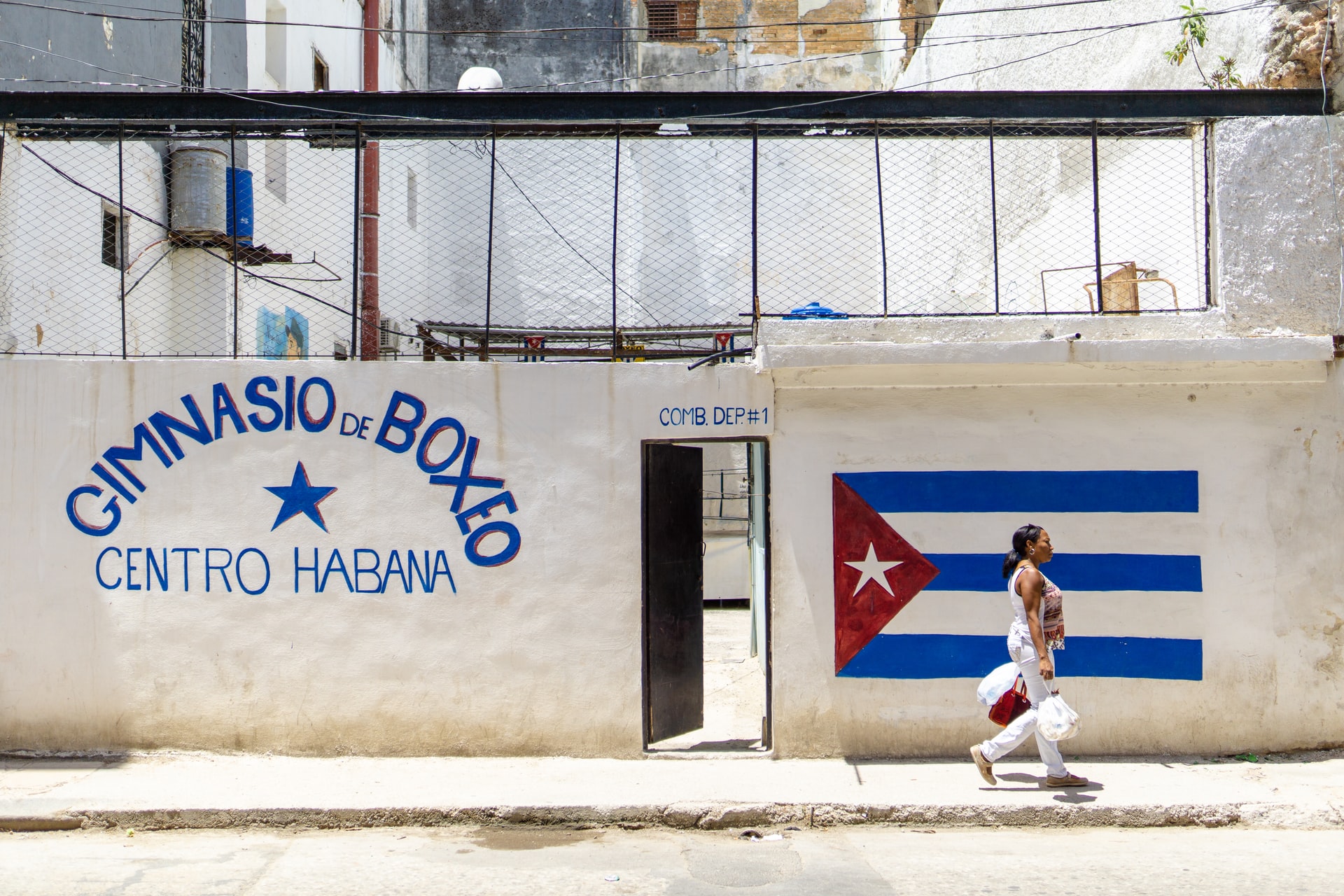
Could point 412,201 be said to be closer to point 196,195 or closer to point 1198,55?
point 196,195

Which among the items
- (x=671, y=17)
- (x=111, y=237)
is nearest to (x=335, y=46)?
(x=671, y=17)

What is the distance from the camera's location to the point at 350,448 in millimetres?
7652

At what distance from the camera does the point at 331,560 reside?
7.62m

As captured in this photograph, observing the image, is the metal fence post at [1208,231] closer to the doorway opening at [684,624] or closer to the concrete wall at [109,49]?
the doorway opening at [684,624]

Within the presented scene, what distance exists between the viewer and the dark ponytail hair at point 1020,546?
6703 mm

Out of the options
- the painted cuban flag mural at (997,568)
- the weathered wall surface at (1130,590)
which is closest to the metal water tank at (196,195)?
the weathered wall surface at (1130,590)

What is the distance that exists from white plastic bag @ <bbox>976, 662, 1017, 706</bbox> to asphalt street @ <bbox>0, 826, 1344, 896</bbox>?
77 centimetres

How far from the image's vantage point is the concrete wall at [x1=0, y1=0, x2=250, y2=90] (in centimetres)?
919

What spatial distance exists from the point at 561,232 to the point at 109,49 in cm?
764

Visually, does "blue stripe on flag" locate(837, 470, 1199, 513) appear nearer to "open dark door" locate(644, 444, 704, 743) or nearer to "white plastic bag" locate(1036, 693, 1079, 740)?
"open dark door" locate(644, 444, 704, 743)

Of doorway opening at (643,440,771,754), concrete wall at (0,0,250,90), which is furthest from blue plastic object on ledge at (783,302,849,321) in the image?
concrete wall at (0,0,250,90)

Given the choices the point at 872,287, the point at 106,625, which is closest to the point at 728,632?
the point at 872,287

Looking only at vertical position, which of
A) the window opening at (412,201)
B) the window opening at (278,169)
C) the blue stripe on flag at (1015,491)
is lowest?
the blue stripe on flag at (1015,491)

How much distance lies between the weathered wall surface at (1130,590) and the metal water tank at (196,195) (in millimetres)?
6661
